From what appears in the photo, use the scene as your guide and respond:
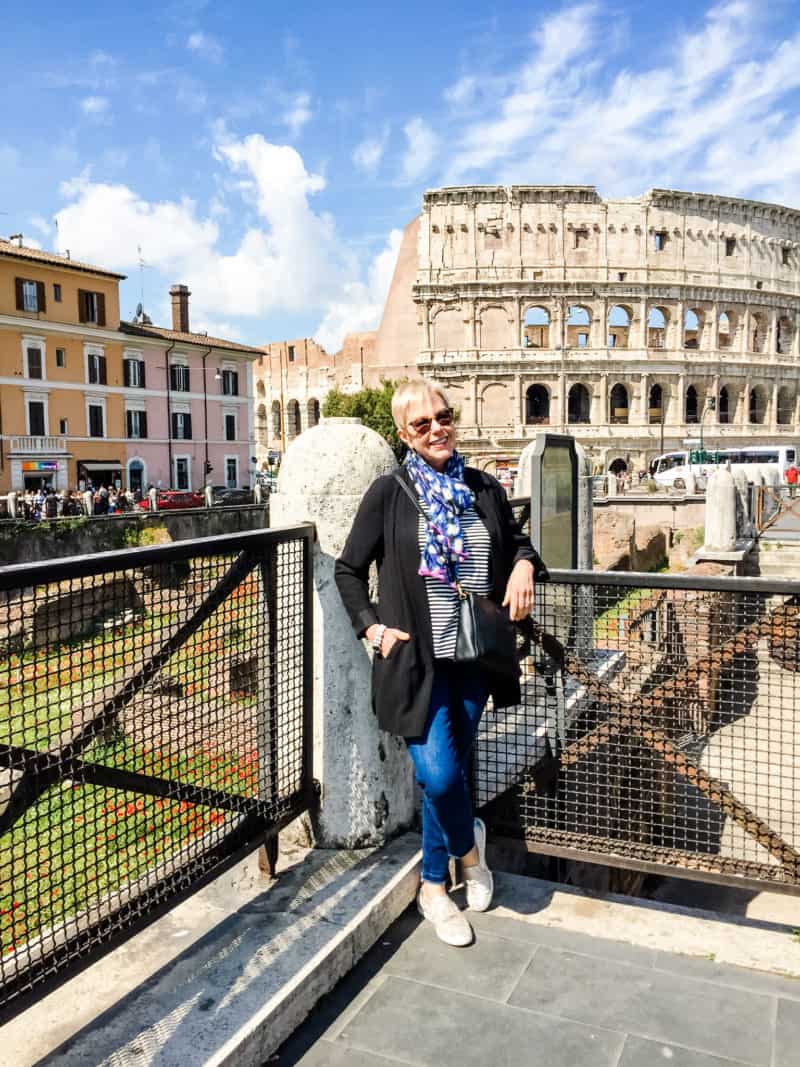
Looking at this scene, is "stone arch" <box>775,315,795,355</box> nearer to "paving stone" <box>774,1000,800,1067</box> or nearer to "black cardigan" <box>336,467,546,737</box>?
"black cardigan" <box>336,467,546,737</box>

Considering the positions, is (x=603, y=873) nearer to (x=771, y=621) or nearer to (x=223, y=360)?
(x=771, y=621)

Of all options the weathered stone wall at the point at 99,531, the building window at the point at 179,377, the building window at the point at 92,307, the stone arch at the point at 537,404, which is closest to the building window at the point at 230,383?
the building window at the point at 179,377

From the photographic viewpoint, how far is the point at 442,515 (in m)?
2.79

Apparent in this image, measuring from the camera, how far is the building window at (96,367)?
128 ft

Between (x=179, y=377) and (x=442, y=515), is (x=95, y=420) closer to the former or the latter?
(x=179, y=377)

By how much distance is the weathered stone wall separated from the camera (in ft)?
69.5

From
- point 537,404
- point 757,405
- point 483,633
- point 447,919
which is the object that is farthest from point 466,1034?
point 757,405

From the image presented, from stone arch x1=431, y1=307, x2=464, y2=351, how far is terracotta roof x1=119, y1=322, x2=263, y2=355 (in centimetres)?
1298

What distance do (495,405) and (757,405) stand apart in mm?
18969

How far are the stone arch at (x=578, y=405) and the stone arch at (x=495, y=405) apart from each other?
4.09 metres

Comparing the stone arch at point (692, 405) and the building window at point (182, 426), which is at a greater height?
the stone arch at point (692, 405)

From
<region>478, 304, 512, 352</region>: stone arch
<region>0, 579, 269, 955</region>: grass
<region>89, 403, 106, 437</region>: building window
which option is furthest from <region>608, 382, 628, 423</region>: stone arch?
<region>0, 579, 269, 955</region>: grass

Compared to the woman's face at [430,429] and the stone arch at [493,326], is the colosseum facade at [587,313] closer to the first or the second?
the stone arch at [493,326]

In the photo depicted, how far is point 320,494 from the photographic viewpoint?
320 centimetres
